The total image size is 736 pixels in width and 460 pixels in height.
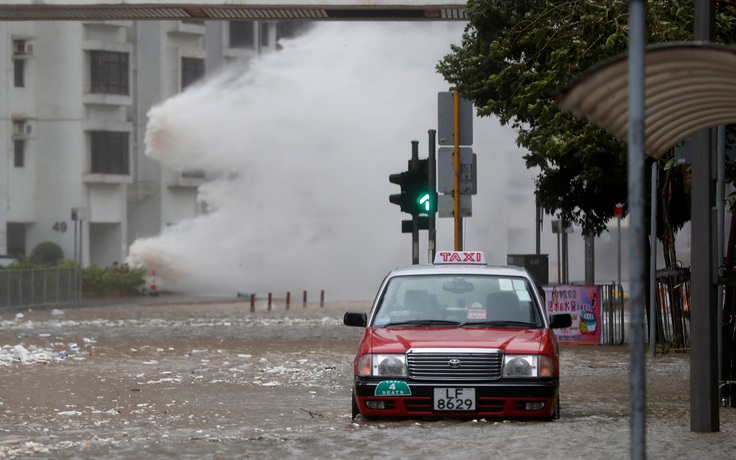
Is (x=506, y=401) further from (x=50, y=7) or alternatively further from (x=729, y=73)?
(x=50, y=7)

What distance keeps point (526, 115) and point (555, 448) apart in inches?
478

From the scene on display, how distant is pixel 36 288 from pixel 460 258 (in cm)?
2848

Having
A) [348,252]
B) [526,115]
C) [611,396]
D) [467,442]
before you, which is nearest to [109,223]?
[348,252]

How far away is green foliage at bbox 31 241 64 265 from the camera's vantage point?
5892 centimetres

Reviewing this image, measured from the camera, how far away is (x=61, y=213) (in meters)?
61.3

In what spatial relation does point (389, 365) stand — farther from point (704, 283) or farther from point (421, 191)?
point (421, 191)

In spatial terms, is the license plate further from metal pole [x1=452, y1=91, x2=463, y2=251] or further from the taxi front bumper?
metal pole [x1=452, y1=91, x2=463, y2=251]

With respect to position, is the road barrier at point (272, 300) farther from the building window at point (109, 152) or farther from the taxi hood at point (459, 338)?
the taxi hood at point (459, 338)

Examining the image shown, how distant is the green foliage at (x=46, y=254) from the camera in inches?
2320

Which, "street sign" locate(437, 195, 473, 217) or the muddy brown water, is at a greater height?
"street sign" locate(437, 195, 473, 217)

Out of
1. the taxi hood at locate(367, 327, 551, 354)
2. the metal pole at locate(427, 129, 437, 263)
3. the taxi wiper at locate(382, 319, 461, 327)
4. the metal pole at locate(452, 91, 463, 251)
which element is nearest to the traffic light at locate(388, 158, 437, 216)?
the metal pole at locate(427, 129, 437, 263)

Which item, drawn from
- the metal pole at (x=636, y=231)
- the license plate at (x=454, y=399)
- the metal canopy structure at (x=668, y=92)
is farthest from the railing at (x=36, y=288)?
the metal pole at (x=636, y=231)

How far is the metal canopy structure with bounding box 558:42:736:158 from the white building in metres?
51.8

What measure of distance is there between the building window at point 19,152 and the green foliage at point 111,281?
9.15m
